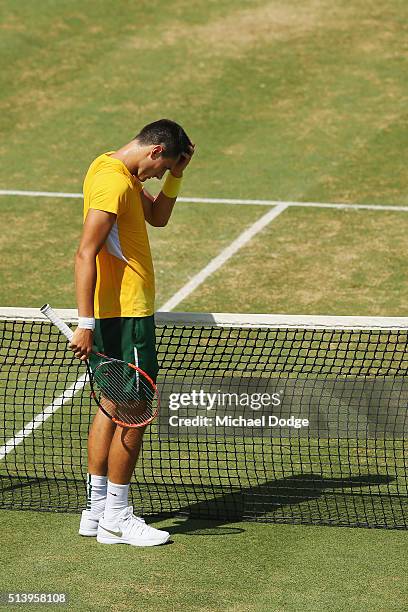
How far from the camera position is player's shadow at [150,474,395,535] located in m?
8.26

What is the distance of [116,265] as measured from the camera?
777cm

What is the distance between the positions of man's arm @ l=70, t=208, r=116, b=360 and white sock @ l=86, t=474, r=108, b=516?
3.23 feet

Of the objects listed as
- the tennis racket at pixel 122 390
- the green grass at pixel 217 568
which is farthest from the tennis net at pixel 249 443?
the tennis racket at pixel 122 390

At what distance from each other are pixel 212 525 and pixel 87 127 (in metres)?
9.65

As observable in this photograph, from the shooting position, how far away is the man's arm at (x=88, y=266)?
24.4 feet

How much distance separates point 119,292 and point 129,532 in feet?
4.88

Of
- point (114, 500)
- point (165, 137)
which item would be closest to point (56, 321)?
point (114, 500)

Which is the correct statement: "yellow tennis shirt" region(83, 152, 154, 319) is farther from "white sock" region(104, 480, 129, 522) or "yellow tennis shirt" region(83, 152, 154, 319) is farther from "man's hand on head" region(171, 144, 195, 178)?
"white sock" region(104, 480, 129, 522)

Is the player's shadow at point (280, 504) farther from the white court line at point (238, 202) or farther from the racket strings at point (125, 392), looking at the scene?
the white court line at point (238, 202)

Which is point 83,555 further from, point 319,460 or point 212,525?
point 319,460

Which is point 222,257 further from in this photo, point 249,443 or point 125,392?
point 125,392

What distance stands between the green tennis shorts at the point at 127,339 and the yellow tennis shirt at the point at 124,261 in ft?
0.16

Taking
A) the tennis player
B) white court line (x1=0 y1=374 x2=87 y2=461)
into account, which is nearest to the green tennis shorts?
the tennis player

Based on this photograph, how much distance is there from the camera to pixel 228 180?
15.6 meters
